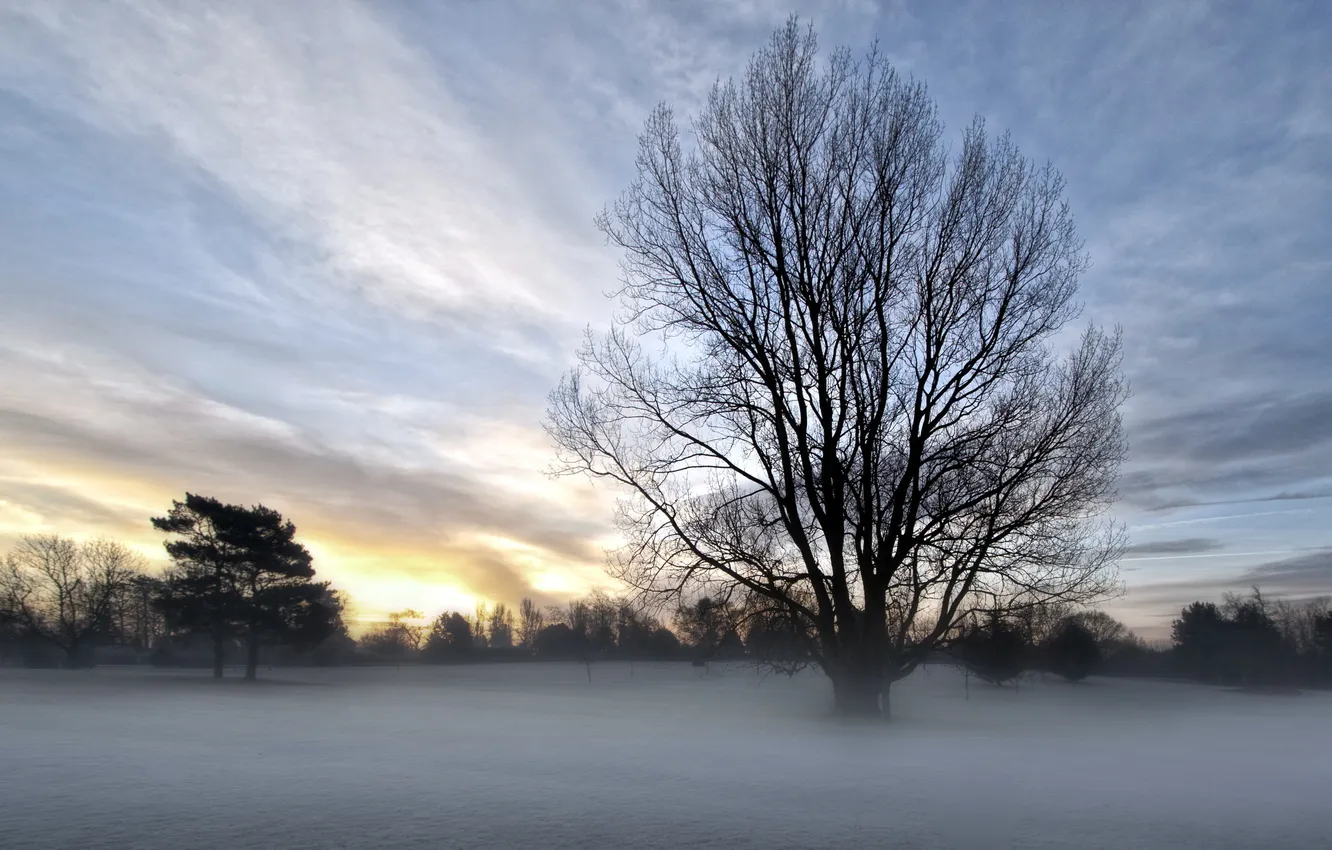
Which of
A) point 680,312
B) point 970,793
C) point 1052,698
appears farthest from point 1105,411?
point 1052,698

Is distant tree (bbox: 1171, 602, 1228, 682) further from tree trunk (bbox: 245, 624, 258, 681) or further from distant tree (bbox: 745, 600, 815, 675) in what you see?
tree trunk (bbox: 245, 624, 258, 681)

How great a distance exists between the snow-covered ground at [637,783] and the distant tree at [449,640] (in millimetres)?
75041

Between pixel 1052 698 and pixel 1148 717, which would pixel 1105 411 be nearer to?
pixel 1148 717

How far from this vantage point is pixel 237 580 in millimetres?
44969

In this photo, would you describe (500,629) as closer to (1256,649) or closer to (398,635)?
(398,635)

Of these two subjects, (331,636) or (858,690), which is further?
(331,636)

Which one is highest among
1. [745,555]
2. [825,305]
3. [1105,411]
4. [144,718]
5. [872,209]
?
[872,209]

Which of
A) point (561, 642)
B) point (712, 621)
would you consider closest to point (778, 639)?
point (712, 621)

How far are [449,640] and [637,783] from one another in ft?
316

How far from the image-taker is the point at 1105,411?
18312mm

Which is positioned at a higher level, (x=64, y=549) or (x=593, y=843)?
(x=64, y=549)

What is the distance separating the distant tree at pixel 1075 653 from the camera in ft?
194

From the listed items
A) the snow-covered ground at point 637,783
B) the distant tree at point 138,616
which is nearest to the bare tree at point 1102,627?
the snow-covered ground at point 637,783

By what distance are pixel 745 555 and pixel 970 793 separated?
8.25 meters
